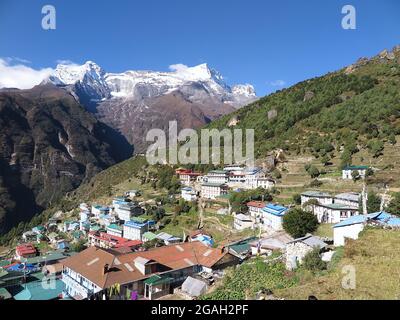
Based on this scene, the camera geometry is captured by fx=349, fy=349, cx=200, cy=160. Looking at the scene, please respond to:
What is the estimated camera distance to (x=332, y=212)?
3048 centimetres

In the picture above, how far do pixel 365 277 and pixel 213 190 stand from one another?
38.3 meters

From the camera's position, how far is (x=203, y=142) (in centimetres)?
8475

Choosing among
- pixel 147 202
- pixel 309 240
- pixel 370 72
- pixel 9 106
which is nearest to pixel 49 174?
pixel 9 106

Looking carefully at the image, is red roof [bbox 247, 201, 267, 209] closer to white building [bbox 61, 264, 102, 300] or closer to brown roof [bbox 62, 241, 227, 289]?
brown roof [bbox 62, 241, 227, 289]

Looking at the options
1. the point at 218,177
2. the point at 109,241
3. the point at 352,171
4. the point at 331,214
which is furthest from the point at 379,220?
the point at 218,177

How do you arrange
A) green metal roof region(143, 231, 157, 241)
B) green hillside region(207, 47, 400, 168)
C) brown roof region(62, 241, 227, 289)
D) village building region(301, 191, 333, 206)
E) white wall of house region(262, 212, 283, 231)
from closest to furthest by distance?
brown roof region(62, 241, 227, 289) < white wall of house region(262, 212, 283, 231) < village building region(301, 191, 333, 206) < green metal roof region(143, 231, 157, 241) < green hillside region(207, 47, 400, 168)

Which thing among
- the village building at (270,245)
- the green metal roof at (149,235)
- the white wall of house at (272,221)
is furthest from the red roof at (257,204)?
the green metal roof at (149,235)

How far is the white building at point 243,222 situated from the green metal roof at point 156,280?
595 inches

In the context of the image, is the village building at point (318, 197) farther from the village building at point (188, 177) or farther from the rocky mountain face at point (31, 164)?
the rocky mountain face at point (31, 164)

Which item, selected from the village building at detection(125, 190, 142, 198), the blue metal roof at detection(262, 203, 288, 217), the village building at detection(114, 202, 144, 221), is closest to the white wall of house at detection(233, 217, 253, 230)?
the blue metal roof at detection(262, 203, 288, 217)

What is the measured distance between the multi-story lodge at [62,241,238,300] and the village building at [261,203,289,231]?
8.31m

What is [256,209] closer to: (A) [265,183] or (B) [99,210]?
(A) [265,183]

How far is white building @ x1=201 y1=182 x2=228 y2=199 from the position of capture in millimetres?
50375

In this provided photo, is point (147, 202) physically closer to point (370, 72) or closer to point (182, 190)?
point (182, 190)
